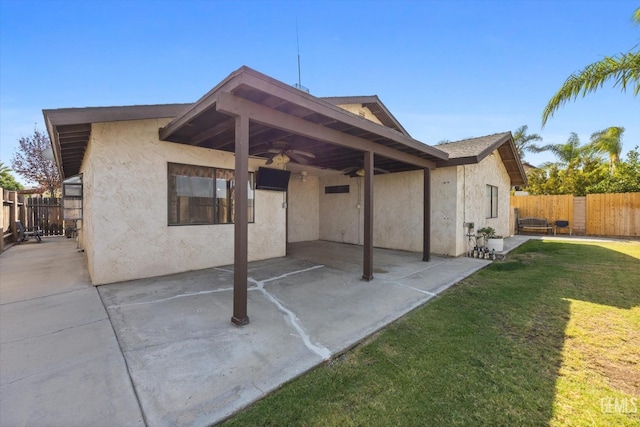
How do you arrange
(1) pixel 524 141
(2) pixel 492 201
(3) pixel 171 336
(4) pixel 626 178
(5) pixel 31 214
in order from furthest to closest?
(1) pixel 524 141 → (4) pixel 626 178 → (5) pixel 31 214 → (2) pixel 492 201 → (3) pixel 171 336

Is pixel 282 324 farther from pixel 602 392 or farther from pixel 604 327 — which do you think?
pixel 604 327

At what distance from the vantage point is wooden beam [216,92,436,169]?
128 inches

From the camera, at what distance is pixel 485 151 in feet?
25.5

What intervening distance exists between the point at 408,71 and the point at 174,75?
878cm

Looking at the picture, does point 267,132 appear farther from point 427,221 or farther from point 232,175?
point 427,221

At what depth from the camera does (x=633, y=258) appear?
770cm

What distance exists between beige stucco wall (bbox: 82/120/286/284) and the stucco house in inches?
0.8

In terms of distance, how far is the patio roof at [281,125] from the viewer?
127 inches

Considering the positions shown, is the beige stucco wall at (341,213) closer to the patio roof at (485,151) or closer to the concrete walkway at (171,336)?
the patio roof at (485,151)

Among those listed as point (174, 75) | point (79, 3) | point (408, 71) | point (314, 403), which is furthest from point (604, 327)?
point (174, 75)

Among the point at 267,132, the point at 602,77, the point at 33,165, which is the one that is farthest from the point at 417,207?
the point at 33,165

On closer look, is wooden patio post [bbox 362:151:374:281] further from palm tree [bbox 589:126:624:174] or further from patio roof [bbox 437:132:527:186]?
palm tree [bbox 589:126:624:174]

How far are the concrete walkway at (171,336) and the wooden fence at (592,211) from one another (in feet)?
42.9

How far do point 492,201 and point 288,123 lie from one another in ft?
33.1
